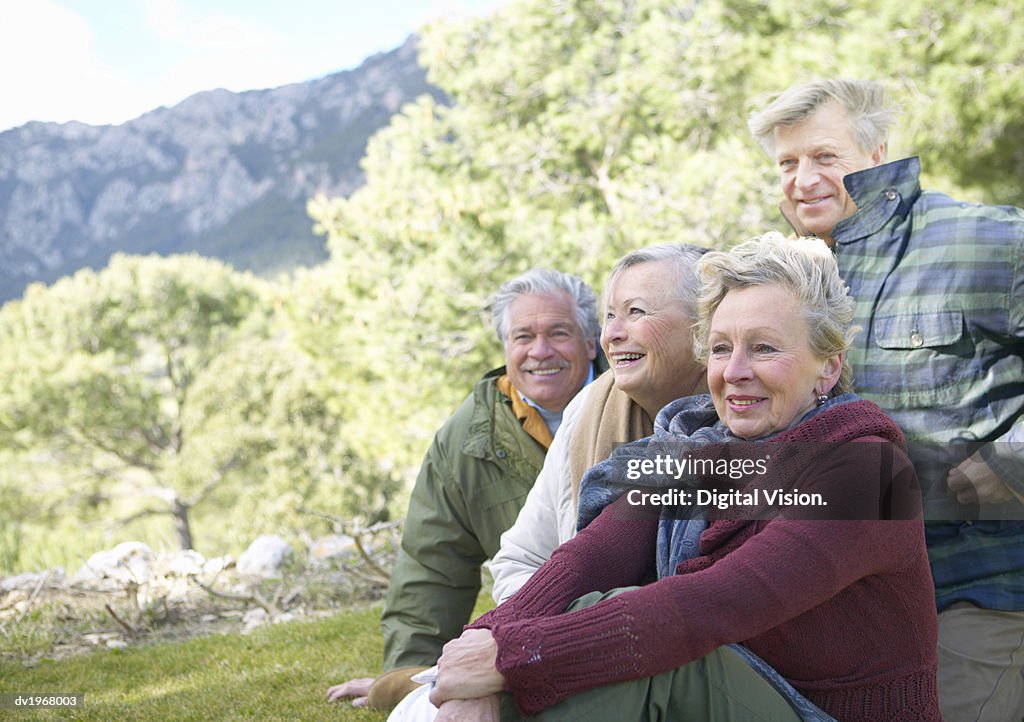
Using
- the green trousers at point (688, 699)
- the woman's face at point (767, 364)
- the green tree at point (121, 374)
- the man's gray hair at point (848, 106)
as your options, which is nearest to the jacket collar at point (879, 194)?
the man's gray hair at point (848, 106)

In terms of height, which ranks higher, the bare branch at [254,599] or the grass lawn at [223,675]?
the grass lawn at [223,675]

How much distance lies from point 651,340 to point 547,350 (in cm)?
71

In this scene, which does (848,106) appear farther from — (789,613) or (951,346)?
(789,613)

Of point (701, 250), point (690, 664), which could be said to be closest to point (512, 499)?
point (701, 250)

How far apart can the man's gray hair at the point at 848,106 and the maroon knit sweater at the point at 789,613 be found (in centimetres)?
109

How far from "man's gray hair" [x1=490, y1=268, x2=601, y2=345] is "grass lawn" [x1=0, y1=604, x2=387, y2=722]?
4.54 ft

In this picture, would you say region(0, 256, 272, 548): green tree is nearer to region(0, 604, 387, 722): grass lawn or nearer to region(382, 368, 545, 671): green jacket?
region(0, 604, 387, 722): grass lawn

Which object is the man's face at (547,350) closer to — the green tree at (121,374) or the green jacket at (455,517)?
the green jacket at (455,517)

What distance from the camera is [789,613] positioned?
148cm

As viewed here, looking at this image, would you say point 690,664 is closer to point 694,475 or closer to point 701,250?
point 694,475

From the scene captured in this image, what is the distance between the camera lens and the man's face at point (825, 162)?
95.7 inches

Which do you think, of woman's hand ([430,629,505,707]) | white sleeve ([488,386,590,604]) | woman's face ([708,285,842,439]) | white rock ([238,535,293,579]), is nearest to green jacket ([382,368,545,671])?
white sleeve ([488,386,590,604])

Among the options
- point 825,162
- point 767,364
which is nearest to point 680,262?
point 825,162

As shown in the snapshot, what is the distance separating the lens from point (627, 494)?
1854mm
